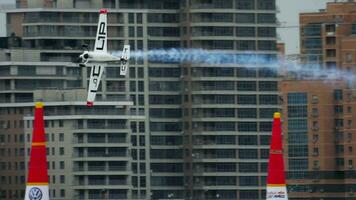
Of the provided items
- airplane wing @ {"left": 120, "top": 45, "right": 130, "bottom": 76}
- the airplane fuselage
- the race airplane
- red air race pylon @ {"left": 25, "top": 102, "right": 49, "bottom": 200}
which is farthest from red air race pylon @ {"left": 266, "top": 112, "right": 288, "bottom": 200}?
airplane wing @ {"left": 120, "top": 45, "right": 130, "bottom": 76}

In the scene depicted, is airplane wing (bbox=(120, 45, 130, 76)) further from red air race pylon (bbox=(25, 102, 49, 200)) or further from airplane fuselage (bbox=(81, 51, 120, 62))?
red air race pylon (bbox=(25, 102, 49, 200))

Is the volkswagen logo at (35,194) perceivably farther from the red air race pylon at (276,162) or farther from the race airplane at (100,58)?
the red air race pylon at (276,162)

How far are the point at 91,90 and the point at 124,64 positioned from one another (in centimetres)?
273

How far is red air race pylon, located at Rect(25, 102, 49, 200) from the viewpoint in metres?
136

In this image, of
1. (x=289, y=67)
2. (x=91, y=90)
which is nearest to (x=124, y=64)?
(x=91, y=90)

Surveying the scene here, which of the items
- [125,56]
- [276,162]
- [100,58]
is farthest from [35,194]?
[276,162]

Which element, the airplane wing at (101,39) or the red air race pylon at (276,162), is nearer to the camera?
the red air race pylon at (276,162)

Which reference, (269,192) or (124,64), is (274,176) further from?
(124,64)

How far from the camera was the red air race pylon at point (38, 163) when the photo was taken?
135750mm

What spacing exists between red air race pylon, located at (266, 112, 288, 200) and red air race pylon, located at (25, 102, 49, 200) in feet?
43.4

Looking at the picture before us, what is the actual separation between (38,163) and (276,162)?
13.9 metres

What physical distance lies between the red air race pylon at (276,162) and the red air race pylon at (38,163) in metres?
13.2

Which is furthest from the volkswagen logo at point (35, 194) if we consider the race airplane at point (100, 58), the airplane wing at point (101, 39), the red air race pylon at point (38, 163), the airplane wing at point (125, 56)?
the airplane wing at point (101, 39)

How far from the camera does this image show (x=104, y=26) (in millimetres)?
152750
